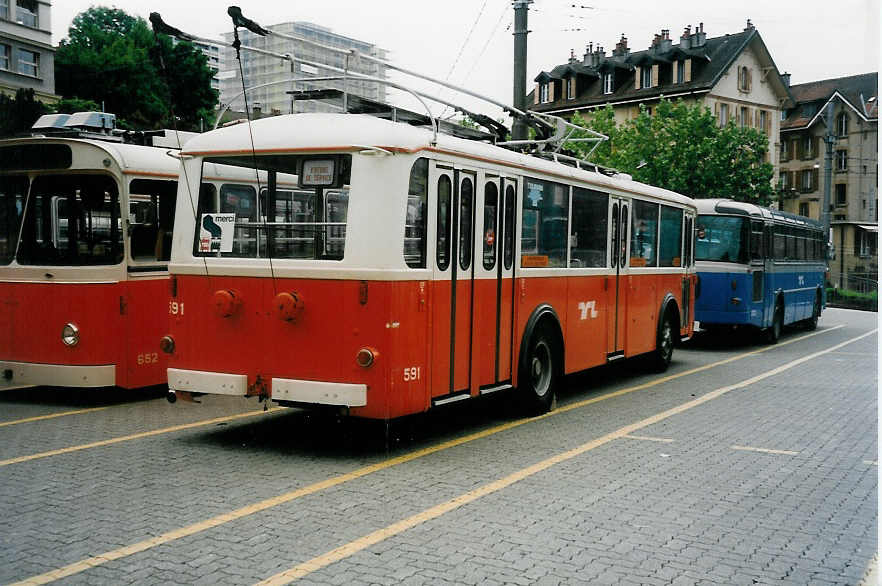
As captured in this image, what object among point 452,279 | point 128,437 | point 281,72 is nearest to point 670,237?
point 452,279

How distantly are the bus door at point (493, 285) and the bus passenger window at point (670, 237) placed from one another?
19.0 feet

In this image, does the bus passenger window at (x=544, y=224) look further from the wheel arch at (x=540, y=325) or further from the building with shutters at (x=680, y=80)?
the building with shutters at (x=680, y=80)

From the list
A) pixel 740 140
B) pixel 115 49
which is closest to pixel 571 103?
pixel 740 140

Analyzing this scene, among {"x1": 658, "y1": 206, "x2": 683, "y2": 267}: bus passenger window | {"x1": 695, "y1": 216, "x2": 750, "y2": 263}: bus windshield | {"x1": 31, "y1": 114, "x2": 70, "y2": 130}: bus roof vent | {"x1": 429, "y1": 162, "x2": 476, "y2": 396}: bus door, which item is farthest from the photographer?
{"x1": 695, "y1": 216, "x2": 750, "y2": 263}: bus windshield

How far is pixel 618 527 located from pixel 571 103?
2555 inches

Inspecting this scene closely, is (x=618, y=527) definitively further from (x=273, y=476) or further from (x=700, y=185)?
(x=700, y=185)

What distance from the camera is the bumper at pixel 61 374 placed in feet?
35.0

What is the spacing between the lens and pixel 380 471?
7.88 metres

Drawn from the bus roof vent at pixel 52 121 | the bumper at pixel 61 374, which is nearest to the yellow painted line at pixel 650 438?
the bumper at pixel 61 374

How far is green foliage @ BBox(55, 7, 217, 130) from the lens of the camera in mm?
10547

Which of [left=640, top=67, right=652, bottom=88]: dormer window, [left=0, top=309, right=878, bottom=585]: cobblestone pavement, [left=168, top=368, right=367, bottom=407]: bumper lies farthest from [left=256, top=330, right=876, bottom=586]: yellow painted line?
[left=640, top=67, right=652, bottom=88]: dormer window

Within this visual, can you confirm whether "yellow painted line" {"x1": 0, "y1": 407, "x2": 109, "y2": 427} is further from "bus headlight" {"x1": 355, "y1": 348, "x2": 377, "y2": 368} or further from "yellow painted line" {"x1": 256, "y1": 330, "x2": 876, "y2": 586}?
"yellow painted line" {"x1": 256, "y1": 330, "x2": 876, "y2": 586}

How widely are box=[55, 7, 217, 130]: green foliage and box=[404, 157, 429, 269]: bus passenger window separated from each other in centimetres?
292

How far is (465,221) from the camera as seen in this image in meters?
9.06
